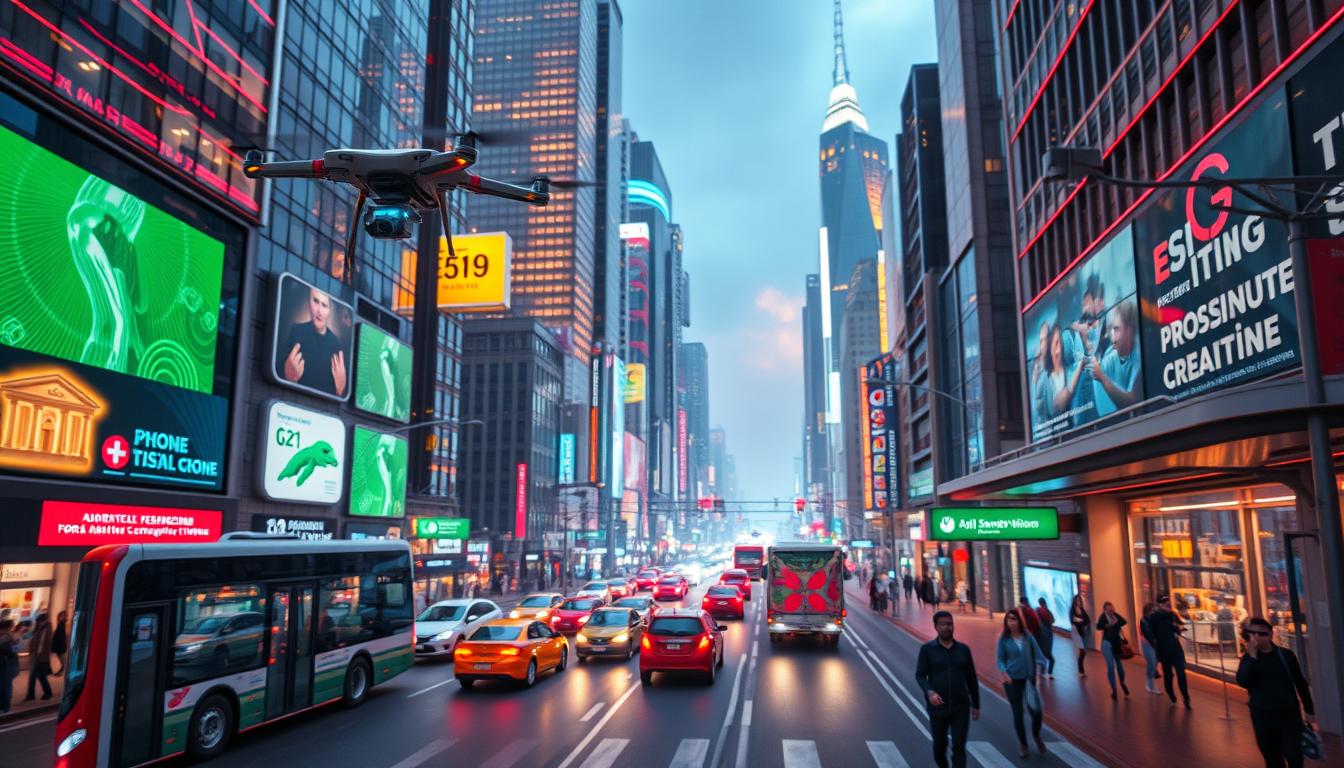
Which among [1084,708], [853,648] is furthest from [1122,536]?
[1084,708]

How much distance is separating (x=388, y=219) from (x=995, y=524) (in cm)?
1972

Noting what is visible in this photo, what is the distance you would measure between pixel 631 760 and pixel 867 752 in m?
3.45

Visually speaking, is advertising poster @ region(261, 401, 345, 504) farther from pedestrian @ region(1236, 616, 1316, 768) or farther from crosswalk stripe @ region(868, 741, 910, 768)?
pedestrian @ region(1236, 616, 1316, 768)

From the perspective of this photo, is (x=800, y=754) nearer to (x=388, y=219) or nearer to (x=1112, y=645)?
(x=1112, y=645)

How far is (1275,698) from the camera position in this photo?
A: 9.20 meters

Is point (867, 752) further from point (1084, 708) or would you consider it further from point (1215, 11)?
point (1215, 11)

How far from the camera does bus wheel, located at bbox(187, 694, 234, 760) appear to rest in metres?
12.0

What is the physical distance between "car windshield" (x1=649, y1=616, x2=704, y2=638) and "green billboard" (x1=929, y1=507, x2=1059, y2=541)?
939 centimetres


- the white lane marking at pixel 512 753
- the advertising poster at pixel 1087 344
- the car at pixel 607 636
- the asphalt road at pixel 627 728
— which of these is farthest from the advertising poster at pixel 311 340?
the advertising poster at pixel 1087 344

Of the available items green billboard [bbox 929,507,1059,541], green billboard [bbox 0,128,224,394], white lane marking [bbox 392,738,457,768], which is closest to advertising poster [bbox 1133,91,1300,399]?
green billboard [bbox 929,507,1059,541]

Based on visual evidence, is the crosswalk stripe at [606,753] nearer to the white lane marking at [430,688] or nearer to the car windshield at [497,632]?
the car windshield at [497,632]

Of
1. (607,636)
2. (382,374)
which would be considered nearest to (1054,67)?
(607,636)

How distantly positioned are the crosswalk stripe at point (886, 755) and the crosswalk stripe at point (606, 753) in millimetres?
3632

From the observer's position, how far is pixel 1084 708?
51.2 ft
